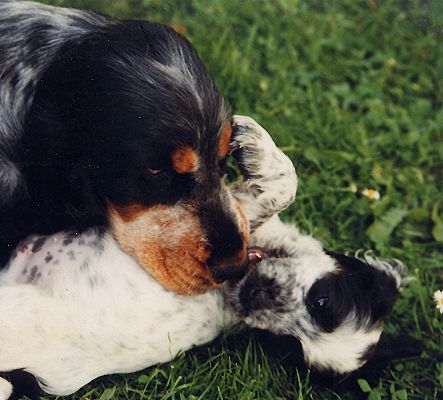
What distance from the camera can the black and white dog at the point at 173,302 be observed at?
328cm

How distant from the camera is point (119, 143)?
10.2 feet

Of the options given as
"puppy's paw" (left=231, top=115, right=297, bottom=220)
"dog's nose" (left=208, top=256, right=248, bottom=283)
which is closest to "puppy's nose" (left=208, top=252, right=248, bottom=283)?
"dog's nose" (left=208, top=256, right=248, bottom=283)

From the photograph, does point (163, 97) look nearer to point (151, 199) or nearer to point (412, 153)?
point (151, 199)

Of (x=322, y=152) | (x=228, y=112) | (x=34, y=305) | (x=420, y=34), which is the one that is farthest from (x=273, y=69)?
(x=34, y=305)

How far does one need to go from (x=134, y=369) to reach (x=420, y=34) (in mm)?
3597

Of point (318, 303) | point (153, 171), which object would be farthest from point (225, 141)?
point (318, 303)

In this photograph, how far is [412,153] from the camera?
16.6 ft

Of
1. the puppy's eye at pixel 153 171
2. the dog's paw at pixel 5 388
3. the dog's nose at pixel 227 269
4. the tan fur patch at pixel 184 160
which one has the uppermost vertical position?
the tan fur patch at pixel 184 160

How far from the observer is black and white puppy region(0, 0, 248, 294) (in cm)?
310

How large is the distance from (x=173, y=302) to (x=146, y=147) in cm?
79

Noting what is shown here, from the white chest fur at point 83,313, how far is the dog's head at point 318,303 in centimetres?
32

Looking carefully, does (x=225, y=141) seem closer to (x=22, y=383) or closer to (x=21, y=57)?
(x=21, y=57)

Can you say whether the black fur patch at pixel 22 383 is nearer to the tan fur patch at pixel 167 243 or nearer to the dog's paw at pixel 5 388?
the dog's paw at pixel 5 388

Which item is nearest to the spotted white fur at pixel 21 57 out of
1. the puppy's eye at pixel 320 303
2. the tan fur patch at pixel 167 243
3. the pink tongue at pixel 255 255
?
the tan fur patch at pixel 167 243
